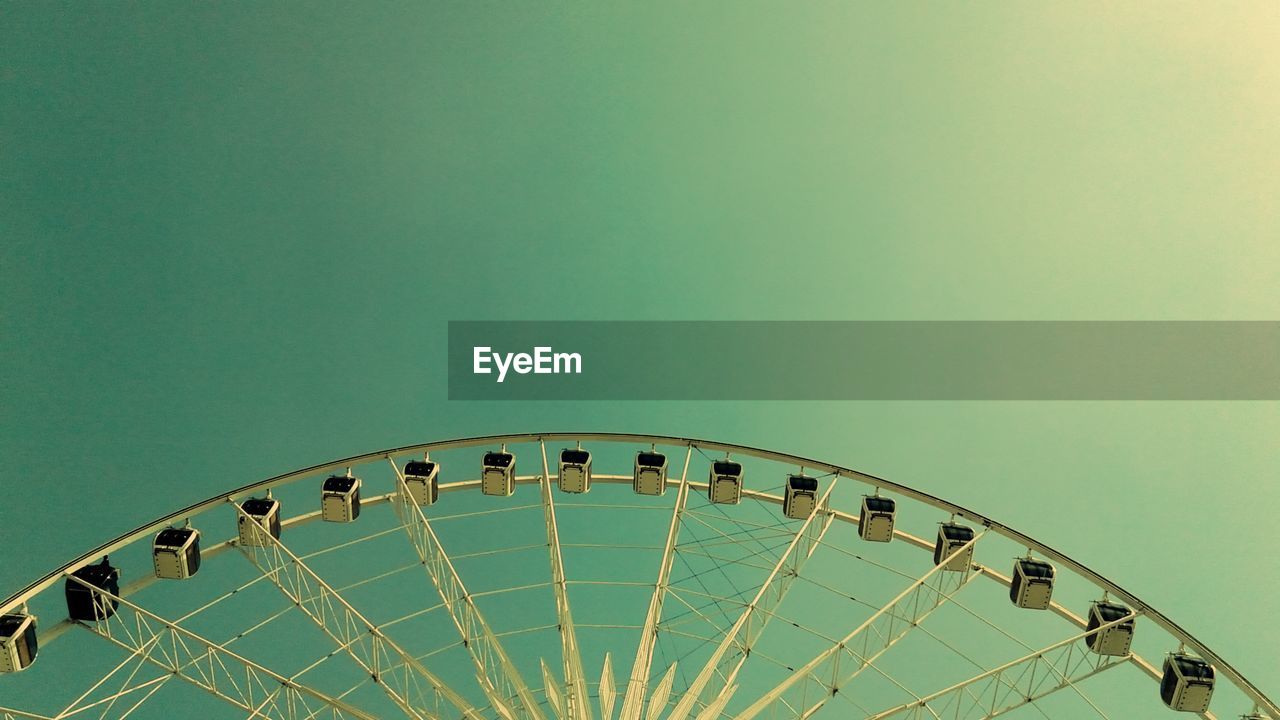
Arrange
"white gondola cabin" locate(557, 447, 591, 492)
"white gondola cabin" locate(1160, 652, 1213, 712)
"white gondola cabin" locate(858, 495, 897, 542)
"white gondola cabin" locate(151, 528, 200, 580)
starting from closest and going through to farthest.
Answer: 1. "white gondola cabin" locate(1160, 652, 1213, 712)
2. "white gondola cabin" locate(151, 528, 200, 580)
3. "white gondola cabin" locate(858, 495, 897, 542)
4. "white gondola cabin" locate(557, 447, 591, 492)

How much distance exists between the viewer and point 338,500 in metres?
34.9

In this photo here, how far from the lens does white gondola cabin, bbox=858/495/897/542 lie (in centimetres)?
3581

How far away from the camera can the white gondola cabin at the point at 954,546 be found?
34.3m

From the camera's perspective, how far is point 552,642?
182ft

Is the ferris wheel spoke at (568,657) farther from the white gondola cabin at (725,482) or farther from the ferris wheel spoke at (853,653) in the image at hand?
the white gondola cabin at (725,482)

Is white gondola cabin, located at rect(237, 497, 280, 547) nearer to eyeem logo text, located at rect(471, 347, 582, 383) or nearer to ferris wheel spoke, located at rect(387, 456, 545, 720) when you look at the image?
ferris wheel spoke, located at rect(387, 456, 545, 720)

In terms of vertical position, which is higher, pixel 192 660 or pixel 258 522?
pixel 258 522

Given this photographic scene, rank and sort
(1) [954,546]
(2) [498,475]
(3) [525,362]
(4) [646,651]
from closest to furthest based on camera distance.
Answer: (4) [646,651]
(1) [954,546]
(2) [498,475]
(3) [525,362]

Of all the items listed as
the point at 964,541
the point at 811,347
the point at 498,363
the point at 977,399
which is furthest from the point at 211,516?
the point at 977,399

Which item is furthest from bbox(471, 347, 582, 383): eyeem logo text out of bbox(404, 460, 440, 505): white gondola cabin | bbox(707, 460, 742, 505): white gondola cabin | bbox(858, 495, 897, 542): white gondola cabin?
bbox(858, 495, 897, 542): white gondola cabin

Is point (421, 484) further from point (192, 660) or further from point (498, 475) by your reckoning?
point (192, 660)

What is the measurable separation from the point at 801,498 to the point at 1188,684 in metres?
13.7

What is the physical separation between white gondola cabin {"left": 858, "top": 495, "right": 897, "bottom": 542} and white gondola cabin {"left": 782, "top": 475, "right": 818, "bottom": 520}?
1950 millimetres

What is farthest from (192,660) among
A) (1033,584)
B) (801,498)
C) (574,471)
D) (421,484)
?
(1033,584)
